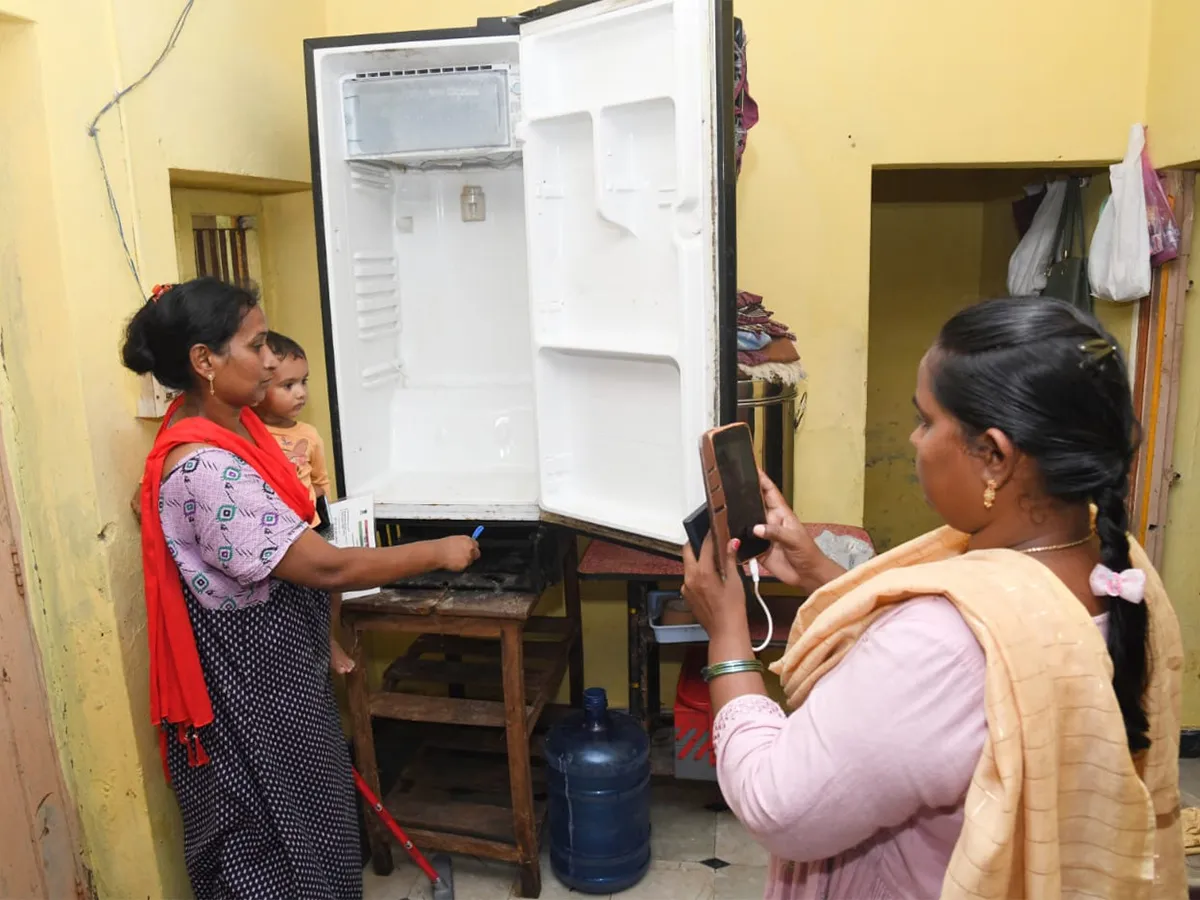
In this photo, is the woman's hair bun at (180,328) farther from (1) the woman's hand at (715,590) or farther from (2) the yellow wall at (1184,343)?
(2) the yellow wall at (1184,343)

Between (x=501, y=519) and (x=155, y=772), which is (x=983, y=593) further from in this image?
(x=155, y=772)

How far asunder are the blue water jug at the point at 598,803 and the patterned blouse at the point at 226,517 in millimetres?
961

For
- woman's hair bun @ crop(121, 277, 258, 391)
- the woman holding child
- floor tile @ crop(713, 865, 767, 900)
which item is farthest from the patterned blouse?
floor tile @ crop(713, 865, 767, 900)

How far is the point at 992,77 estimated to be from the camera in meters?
2.30

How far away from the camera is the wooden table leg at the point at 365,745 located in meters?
2.12

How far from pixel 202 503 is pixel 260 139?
106 cm

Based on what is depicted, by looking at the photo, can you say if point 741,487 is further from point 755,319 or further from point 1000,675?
point 755,319

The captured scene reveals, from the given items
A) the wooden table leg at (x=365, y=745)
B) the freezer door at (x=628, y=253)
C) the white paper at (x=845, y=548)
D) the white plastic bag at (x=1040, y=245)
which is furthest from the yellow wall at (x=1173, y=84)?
the wooden table leg at (x=365, y=745)

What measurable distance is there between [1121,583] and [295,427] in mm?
1794

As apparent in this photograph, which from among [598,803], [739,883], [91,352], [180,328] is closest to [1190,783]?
[739,883]

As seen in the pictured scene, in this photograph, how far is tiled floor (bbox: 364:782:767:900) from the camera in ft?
7.11

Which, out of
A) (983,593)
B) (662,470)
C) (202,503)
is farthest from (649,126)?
(983,593)

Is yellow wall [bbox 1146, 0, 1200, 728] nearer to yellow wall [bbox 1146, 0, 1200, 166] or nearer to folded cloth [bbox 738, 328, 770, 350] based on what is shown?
yellow wall [bbox 1146, 0, 1200, 166]

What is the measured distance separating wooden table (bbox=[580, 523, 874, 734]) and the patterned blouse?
34.3 inches
